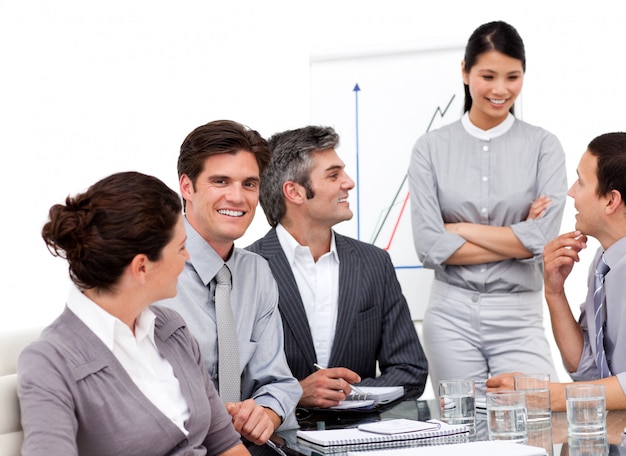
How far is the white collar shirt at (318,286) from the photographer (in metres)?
3.03

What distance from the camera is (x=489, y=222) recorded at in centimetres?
341

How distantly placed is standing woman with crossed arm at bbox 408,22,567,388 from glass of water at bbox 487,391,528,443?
4.36 feet

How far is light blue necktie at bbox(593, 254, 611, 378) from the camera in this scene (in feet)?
8.49

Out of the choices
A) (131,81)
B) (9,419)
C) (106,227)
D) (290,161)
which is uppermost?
(131,81)

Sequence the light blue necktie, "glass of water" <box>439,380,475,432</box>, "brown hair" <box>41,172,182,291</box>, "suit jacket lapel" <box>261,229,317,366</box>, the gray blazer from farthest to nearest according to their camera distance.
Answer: "suit jacket lapel" <box>261,229,317,366</box>, the light blue necktie, "glass of water" <box>439,380,475,432</box>, "brown hair" <box>41,172,182,291</box>, the gray blazer

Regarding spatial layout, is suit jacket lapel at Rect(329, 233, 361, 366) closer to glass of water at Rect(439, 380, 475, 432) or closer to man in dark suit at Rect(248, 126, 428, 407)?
man in dark suit at Rect(248, 126, 428, 407)

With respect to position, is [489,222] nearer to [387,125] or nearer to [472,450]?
[387,125]

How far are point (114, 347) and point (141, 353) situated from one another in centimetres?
8

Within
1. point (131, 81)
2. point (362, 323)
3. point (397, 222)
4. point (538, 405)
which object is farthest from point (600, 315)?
point (131, 81)

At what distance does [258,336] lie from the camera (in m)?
2.59

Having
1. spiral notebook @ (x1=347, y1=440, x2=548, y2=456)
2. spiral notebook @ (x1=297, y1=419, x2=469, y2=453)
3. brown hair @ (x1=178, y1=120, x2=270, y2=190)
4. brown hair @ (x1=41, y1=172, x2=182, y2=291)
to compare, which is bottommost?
spiral notebook @ (x1=297, y1=419, x2=469, y2=453)

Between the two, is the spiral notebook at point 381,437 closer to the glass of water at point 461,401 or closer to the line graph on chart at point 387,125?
the glass of water at point 461,401

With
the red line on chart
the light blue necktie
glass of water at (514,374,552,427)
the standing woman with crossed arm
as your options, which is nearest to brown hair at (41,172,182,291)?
glass of water at (514,374,552,427)

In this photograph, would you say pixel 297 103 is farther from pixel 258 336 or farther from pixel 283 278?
pixel 258 336
